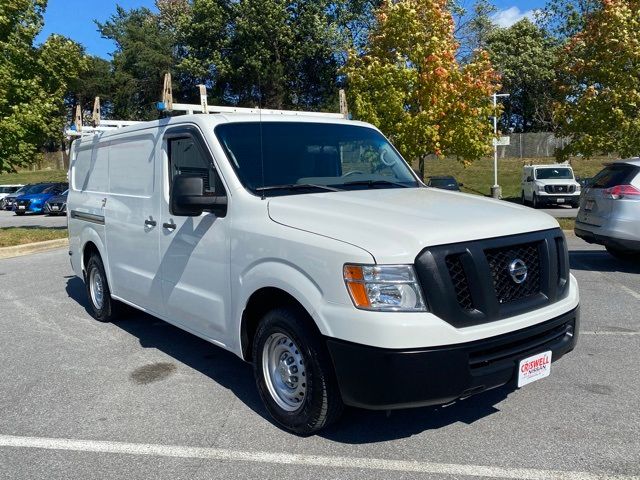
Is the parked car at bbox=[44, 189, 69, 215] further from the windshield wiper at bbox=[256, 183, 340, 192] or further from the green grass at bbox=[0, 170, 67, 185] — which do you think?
the windshield wiper at bbox=[256, 183, 340, 192]

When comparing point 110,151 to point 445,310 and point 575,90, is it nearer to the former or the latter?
point 445,310

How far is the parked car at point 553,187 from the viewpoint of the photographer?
2541 cm

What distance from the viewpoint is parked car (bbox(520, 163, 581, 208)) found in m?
25.4

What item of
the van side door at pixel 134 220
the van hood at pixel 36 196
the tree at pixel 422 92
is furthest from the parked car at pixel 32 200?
the van side door at pixel 134 220

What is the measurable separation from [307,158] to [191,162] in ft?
3.04

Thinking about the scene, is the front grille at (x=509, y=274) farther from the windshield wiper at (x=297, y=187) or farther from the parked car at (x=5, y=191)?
the parked car at (x=5, y=191)

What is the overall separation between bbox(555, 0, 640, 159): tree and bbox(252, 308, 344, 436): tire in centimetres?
1350

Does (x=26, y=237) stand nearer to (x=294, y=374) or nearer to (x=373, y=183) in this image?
(x=373, y=183)

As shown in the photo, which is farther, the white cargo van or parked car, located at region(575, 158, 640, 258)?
parked car, located at region(575, 158, 640, 258)

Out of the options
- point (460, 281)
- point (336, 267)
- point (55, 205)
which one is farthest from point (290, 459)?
point (55, 205)

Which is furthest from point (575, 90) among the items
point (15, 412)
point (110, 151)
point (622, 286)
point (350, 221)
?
point (15, 412)

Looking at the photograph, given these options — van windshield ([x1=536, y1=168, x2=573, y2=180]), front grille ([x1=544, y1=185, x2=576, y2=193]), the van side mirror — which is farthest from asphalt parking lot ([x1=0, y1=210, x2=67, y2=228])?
van windshield ([x1=536, y1=168, x2=573, y2=180])

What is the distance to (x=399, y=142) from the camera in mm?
15883

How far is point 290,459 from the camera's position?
3.47 meters
